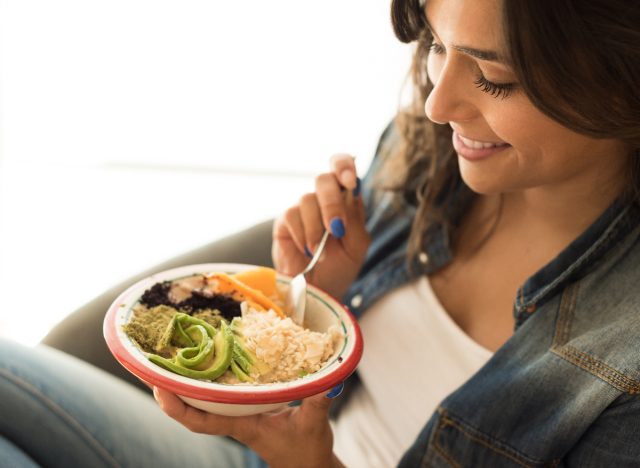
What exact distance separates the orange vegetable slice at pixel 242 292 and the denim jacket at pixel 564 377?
0.99 feet

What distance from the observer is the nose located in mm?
834

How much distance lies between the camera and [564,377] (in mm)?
905

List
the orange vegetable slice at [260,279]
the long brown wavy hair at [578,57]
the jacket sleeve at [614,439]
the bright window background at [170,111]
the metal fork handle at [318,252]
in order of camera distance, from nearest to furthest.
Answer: the long brown wavy hair at [578,57] → the jacket sleeve at [614,439] → the orange vegetable slice at [260,279] → the metal fork handle at [318,252] → the bright window background at [170,111]

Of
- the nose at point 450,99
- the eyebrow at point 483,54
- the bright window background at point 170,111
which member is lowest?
the bright window background at point 170,111

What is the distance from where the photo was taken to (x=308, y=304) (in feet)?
3.13

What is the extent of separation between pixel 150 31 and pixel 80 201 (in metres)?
0.80

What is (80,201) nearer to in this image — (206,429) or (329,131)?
(329,131)

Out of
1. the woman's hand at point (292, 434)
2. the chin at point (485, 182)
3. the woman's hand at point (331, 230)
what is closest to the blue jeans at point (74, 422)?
the woman's hand at point (292, 434)

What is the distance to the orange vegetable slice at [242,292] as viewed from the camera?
90 cm

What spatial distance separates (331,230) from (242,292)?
23 centimetres

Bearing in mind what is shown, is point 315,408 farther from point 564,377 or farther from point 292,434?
point 564,377

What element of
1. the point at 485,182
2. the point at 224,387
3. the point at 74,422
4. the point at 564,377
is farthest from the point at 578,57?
the point at 74,422

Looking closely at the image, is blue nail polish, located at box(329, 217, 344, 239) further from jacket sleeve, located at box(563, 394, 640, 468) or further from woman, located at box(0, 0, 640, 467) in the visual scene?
jacket sleeve, located at box(563, 394, 640, 468)

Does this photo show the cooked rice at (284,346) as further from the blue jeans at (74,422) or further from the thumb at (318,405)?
the blue jeans at (74,422)
